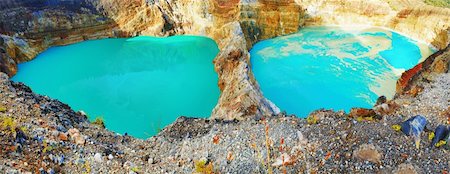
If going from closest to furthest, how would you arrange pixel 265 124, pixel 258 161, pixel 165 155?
pixel 258 161 → pixel 165 155 → pixel 265 124

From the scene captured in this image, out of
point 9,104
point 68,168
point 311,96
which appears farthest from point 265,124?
point 311,96

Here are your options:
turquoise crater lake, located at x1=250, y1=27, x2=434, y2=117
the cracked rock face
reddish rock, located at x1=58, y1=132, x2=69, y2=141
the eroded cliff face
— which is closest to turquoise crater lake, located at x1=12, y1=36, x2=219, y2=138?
the cracked rock face

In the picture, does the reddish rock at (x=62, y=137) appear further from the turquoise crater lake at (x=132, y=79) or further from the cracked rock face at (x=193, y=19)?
the cracked rock face at (x=193, y=19)

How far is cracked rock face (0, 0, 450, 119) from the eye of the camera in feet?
106

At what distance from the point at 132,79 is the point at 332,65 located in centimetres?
1522

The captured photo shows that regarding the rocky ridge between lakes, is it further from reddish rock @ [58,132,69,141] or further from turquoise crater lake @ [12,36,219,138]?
turquoise crater lake @ [12,36,219,138]

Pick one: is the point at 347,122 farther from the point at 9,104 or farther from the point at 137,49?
the point at 137,49

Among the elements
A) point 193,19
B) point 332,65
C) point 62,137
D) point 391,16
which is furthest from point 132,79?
point 391,16

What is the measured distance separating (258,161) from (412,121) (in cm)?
457

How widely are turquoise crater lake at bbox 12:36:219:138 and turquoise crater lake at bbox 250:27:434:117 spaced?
4574mm

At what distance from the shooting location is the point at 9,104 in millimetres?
10359

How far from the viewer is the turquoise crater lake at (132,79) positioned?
2117 centimetres

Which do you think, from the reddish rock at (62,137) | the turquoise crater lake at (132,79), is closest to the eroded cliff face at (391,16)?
the turquoise crater lake at (132,79)

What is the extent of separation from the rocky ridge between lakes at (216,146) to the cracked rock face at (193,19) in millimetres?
18050
